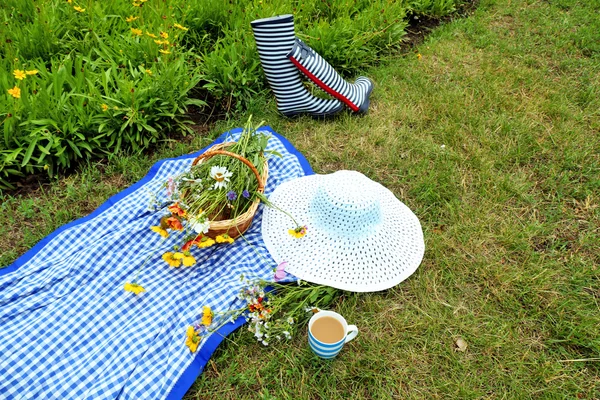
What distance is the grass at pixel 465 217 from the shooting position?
1.67 m

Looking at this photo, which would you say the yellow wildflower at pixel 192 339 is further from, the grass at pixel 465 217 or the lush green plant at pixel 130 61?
the lush green plant at pixel 130 61

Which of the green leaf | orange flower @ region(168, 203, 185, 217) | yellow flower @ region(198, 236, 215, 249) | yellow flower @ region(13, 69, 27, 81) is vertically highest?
yellow flower @ region(13, 69, 27, 81)

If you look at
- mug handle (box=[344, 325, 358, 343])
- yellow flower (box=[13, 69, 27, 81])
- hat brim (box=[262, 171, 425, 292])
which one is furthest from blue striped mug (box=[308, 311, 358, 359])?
yellow flower (box=[13, 69, 27, 81])

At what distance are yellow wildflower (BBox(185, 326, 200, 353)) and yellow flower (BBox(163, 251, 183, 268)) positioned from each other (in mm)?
312

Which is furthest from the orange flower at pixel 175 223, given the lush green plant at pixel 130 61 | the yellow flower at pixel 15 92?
the yellow flower at pixel 15 92

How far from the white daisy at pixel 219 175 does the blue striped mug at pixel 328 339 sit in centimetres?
72

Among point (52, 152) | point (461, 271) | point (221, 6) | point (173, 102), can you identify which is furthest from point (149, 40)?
point (461, 271)

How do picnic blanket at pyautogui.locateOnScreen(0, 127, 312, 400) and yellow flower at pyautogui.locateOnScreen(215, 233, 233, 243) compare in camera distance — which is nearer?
picnic blanket at pyautogui.locateOnScreen(0, 127, 312, 400)

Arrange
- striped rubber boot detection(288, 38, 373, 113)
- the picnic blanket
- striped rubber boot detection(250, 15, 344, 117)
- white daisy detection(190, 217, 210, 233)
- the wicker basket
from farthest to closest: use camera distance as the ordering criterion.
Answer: striped rubber boot detection(288, 38, 373, 113)
striped rubber boot detection(250, 15, 344, 117)
the wicker basket
white daisy detection(190, 217, 210, 233)
the picnic blanket

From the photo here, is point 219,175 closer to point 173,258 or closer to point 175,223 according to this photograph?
point 175,223

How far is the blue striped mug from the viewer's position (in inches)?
61.4

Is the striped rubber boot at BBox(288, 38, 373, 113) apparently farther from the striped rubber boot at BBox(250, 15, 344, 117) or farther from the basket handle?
the basket handle

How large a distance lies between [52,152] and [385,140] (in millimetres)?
1920

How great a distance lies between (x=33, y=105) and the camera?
2.23 m
